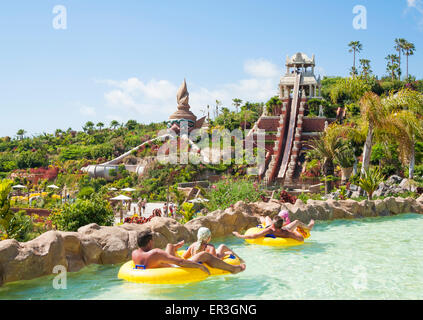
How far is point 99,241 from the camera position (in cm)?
741

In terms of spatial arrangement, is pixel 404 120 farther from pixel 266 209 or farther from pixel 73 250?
pixel 73 250

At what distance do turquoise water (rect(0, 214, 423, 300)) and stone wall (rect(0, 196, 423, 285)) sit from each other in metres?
0.20

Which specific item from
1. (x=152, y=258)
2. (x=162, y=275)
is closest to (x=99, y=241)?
(x=152, y=258)

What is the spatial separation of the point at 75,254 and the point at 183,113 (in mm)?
36971

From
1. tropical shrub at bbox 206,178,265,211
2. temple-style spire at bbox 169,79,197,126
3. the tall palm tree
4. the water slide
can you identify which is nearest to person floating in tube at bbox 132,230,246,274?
tropical shrub at bbox 206,178,265,211

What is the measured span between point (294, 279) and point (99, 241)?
11.3 ft

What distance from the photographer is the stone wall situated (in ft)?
19.9

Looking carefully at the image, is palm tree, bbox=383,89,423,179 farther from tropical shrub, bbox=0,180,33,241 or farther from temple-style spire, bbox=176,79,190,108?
temple-style spire, bbox=176,79,190,108

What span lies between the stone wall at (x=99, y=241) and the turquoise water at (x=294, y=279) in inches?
7.9

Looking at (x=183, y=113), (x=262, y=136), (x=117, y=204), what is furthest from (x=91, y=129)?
(x=117, y=204)

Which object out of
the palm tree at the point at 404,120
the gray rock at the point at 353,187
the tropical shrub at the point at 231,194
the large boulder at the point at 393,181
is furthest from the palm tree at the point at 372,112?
the tropical shrub at the point at 231,194

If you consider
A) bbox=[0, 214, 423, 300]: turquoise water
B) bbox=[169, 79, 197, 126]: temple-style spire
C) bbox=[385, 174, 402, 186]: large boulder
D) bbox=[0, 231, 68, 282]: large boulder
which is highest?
bbox=[169, 79, 197, 126]: temple-style spire

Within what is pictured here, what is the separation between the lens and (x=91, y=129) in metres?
59.8
